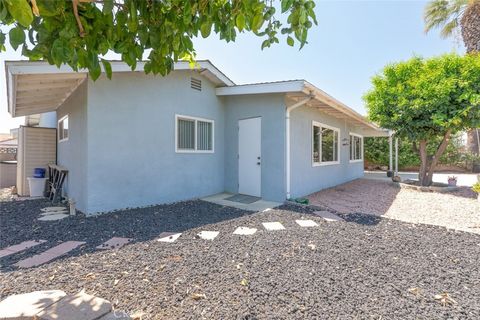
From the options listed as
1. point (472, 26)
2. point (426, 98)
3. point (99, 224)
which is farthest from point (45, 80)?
point (472, 26)

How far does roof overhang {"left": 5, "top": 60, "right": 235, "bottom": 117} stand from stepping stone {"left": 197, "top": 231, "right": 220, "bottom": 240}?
8.98 feet

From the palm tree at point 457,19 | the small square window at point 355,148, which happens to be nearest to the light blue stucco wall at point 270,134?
the small square window at point 355,148

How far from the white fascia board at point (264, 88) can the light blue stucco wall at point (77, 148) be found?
390cm

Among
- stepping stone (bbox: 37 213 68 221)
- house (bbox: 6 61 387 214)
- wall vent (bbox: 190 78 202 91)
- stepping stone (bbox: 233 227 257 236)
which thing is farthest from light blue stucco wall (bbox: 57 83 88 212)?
stepping stone (bbox: 233 227 257 236)

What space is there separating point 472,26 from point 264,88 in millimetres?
12146

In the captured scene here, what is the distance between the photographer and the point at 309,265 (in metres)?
3.33

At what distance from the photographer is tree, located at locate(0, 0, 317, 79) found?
1.73 m

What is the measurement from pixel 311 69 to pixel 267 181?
20.9 feet

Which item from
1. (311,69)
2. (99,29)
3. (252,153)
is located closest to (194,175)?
(252,153)

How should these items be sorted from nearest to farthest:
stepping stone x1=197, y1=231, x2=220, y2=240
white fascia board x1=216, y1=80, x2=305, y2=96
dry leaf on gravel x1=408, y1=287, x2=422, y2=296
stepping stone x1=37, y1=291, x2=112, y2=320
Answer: stepping stone x1=37, y1=291, x2=112, y2=320 < dry leaf on gravel x1=408, y1=287, x2=422, y2=296 < stepping stone x1=197, y1=231, x2=220, y2=240 < white fascia board x1=216, y1=80, x2=305, y2=96

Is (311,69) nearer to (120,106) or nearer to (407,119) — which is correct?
(407,119)

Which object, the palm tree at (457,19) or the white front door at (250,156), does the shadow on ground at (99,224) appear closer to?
the white front door at (250,156)

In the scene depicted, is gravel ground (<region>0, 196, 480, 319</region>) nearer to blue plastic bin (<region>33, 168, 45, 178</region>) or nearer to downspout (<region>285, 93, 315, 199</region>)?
downspout (<region>285, 93, 315, 199</region>)

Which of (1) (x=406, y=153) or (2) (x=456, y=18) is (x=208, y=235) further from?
(1) (x=406, y=153)
